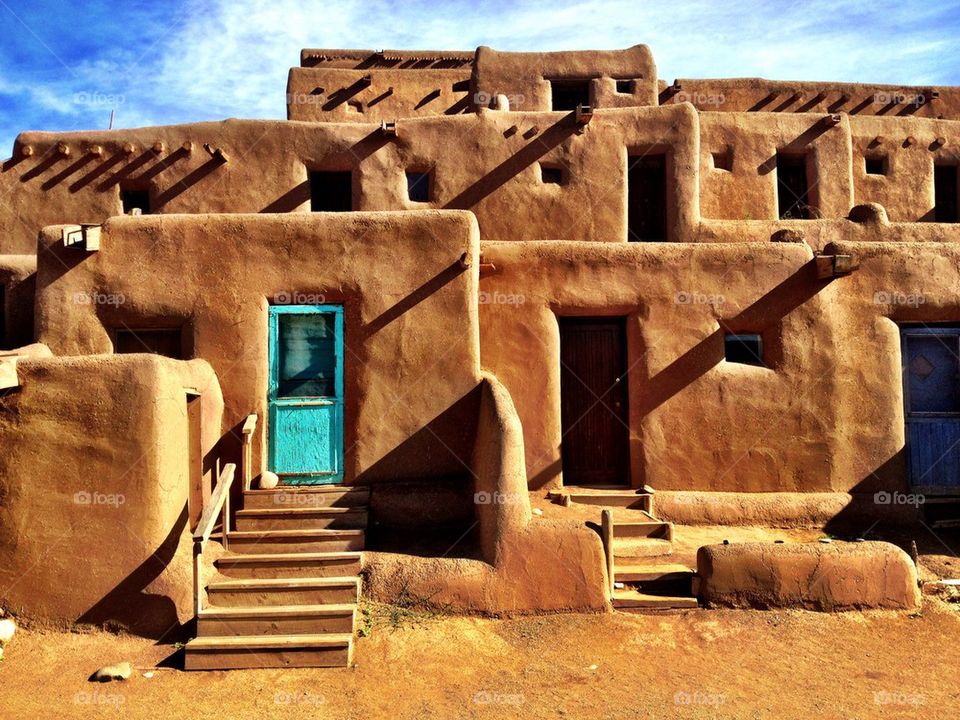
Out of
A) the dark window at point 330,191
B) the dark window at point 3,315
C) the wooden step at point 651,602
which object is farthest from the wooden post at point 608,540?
the dark window at point 3,315

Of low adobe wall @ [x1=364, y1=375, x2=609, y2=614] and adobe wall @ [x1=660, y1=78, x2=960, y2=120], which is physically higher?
adobe wall @ [x1=660, y1=78, x2=960, y2=120]

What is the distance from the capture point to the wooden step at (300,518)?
7699 mm

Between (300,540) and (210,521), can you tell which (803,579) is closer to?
(300,540)

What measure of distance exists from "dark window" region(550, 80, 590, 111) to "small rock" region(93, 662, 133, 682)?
13425 mm

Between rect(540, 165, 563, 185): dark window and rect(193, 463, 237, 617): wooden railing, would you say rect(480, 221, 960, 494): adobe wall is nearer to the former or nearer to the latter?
rect(540, 165, 563, 185): dark window

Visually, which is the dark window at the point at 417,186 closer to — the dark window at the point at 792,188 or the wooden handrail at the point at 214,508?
the wooden handrail at the point at 214,508

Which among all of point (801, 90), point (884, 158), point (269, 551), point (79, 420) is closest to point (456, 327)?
point (269, 551)

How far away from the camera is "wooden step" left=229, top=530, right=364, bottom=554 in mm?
7426

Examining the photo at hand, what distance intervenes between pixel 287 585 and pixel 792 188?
1280 centimetres

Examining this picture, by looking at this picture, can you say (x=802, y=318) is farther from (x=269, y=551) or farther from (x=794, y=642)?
(x=269, y=551)

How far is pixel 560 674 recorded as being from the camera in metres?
5.89

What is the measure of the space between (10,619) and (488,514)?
14.9 feet

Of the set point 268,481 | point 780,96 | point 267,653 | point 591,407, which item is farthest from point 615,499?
point 780,96

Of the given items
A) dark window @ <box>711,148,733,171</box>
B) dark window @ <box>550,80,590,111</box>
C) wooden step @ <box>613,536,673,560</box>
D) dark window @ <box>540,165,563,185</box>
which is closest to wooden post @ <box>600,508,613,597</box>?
wooden step @ <box>613,536,673,560</box>
